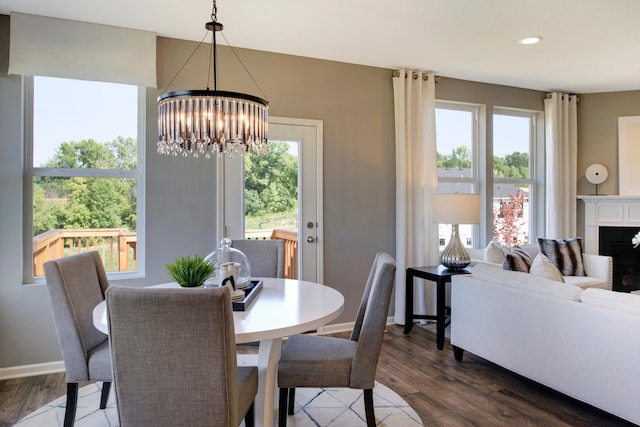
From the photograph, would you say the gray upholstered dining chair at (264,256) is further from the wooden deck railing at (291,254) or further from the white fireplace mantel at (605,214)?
the white fireplace mantel at (605,214)

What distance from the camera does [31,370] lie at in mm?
3062

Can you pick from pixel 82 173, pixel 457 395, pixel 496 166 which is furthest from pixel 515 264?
pixel 82 173

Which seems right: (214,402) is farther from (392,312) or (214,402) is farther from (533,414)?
(392,312)

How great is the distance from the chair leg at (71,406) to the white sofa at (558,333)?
8.32 feet

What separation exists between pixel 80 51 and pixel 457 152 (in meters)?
3.80

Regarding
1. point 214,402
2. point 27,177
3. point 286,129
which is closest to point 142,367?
point 214,402

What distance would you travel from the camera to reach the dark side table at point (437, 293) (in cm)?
359

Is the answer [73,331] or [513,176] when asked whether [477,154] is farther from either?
[73,331]

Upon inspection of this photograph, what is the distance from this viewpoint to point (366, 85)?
4.21m

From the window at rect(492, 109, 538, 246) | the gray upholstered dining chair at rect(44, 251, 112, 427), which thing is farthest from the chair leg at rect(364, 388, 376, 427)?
the window at rect(492, 109, 538, 246)

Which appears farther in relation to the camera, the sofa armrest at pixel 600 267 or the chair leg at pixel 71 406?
the sofa armrest at pixel 600 267

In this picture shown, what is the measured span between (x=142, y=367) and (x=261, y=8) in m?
2.45

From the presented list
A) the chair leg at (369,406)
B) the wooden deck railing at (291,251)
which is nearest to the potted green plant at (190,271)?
the chair leg at (369,406)

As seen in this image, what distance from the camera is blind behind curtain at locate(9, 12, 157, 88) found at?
9.73 ft
